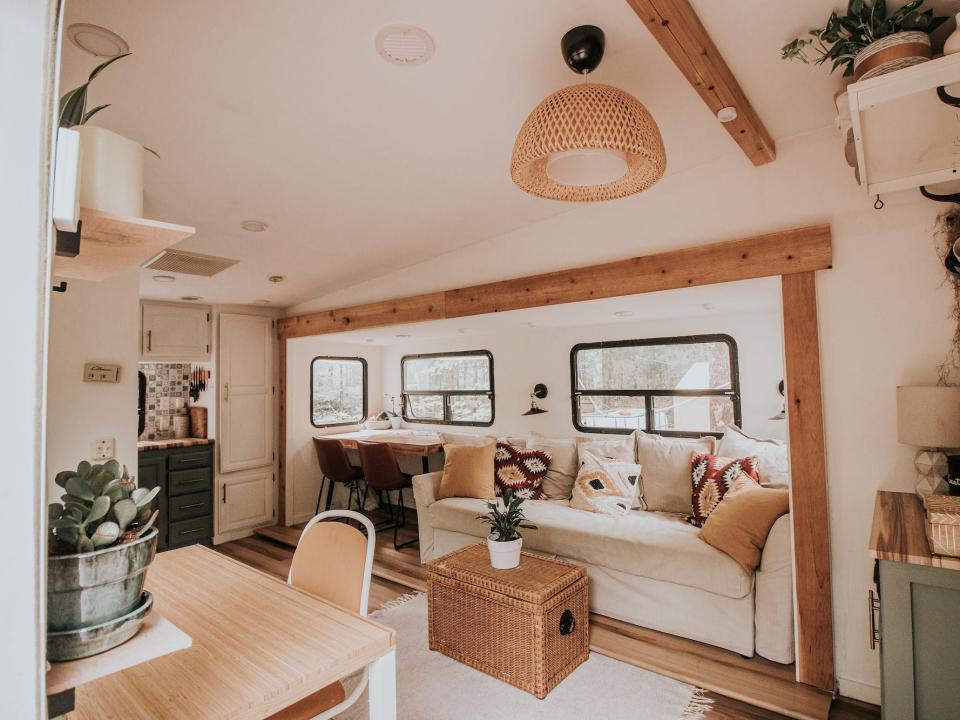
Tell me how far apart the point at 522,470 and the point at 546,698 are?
1.91m

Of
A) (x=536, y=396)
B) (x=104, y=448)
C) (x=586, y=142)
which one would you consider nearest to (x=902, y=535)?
(x=586, y=142)

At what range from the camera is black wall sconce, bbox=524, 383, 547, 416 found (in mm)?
5000

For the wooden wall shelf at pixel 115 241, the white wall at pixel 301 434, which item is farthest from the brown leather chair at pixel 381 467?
the wooden wall shelf at pixel 115 241

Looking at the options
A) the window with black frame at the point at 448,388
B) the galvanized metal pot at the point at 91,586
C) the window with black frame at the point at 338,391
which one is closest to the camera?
the galvanized metal pot at the point at 91,586

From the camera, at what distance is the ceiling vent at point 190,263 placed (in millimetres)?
3531

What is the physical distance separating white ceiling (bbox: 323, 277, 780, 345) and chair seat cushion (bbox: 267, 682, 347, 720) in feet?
7.69

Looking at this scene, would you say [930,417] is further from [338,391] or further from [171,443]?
[338,391]

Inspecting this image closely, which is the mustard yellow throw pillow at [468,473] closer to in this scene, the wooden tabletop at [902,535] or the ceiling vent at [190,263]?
the ceiling vent at [190,263]

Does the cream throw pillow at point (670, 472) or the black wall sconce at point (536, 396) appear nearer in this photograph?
the cream throw pillow at point (670, 472)

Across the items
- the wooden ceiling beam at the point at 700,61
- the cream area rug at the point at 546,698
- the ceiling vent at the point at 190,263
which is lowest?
the cream area rug at the point at 546,698

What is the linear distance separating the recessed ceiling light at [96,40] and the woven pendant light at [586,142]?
4.16 feet

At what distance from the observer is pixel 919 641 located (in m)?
1.48

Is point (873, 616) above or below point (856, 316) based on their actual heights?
below

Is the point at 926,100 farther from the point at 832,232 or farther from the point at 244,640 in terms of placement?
the point at 244,640
